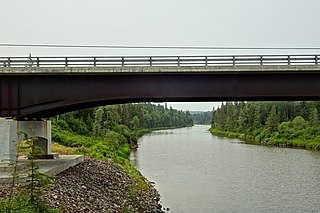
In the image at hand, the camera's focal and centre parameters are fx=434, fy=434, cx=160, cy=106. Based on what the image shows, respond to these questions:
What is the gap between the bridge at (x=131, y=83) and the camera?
25641 millimetres

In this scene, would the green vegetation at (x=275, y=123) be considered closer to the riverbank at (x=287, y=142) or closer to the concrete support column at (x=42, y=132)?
the riverbank at (x=287, y=142)

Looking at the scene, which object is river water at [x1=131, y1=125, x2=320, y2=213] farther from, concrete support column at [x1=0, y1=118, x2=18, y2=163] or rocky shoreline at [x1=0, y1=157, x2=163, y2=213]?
concrete support column at [x1=0, y1=118, x2=18, y2=163]

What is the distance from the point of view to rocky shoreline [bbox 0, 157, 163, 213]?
734 inches

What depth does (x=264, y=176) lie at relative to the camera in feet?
134

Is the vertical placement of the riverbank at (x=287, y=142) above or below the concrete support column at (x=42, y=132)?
below

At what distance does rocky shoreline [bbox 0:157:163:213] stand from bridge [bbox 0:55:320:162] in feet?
15.3

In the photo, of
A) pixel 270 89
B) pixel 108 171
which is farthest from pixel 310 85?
pixel 108 171

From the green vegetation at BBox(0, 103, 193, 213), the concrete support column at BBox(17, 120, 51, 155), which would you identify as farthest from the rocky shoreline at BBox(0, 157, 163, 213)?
the concrete support column at BBox(17, 120, 51, 155)

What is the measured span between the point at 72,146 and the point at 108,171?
18612mm

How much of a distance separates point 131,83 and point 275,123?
282ft

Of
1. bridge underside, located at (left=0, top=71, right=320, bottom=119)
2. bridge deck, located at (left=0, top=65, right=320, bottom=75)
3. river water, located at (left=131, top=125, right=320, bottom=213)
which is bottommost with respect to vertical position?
river water, located at (left=131, top=125, right=320, bottom=213)

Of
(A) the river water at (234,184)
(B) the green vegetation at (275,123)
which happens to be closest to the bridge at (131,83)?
(A) the river water at (234,184)

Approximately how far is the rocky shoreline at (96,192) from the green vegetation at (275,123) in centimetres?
5556

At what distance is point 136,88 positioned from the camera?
86.6ft
